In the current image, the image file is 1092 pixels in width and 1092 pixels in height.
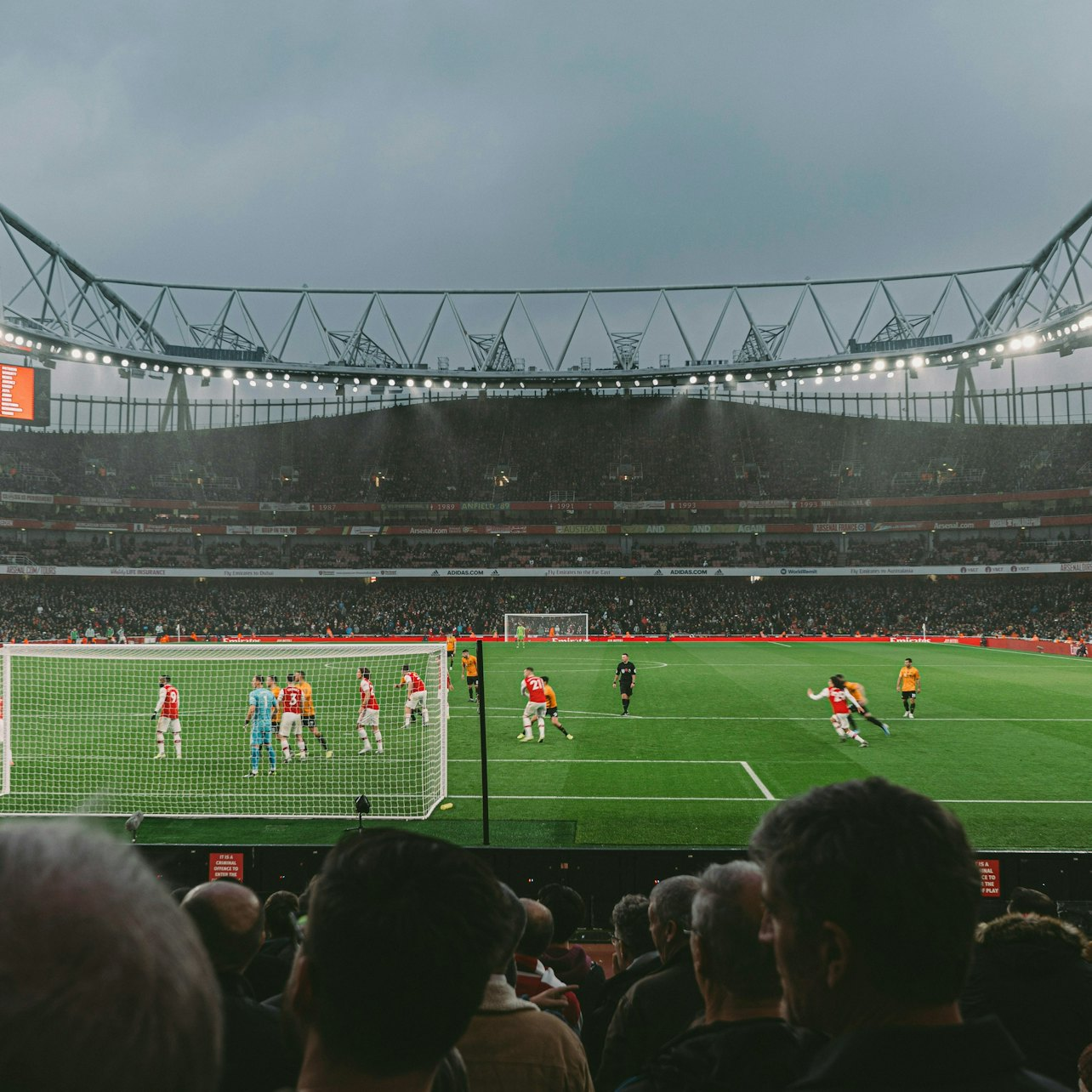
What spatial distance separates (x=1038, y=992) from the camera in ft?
13.4

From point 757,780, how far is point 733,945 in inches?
572

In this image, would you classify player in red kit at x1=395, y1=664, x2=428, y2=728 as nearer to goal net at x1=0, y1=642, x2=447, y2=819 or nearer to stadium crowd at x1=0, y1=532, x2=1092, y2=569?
goal net at x1=0, y1=642, x2=447, y2=819

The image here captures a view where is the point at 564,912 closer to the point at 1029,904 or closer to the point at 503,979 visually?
the point at 1029,904

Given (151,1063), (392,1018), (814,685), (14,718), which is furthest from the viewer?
(814,685)

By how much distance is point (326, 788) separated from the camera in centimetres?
1666

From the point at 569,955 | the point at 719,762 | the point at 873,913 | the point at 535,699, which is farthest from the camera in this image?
the point at 535,699

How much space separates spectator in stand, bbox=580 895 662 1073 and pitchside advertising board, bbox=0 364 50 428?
3182 cm

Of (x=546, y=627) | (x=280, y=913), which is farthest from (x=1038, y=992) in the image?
(x=546, y=627)

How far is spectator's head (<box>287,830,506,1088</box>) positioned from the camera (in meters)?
1.77

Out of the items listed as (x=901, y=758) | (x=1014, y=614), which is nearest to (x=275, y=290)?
(x=901, y=758)

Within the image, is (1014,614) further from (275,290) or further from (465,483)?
(275,290)

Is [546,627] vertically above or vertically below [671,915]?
below

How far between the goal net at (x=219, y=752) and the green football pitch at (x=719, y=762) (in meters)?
0.34

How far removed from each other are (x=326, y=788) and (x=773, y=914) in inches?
636
